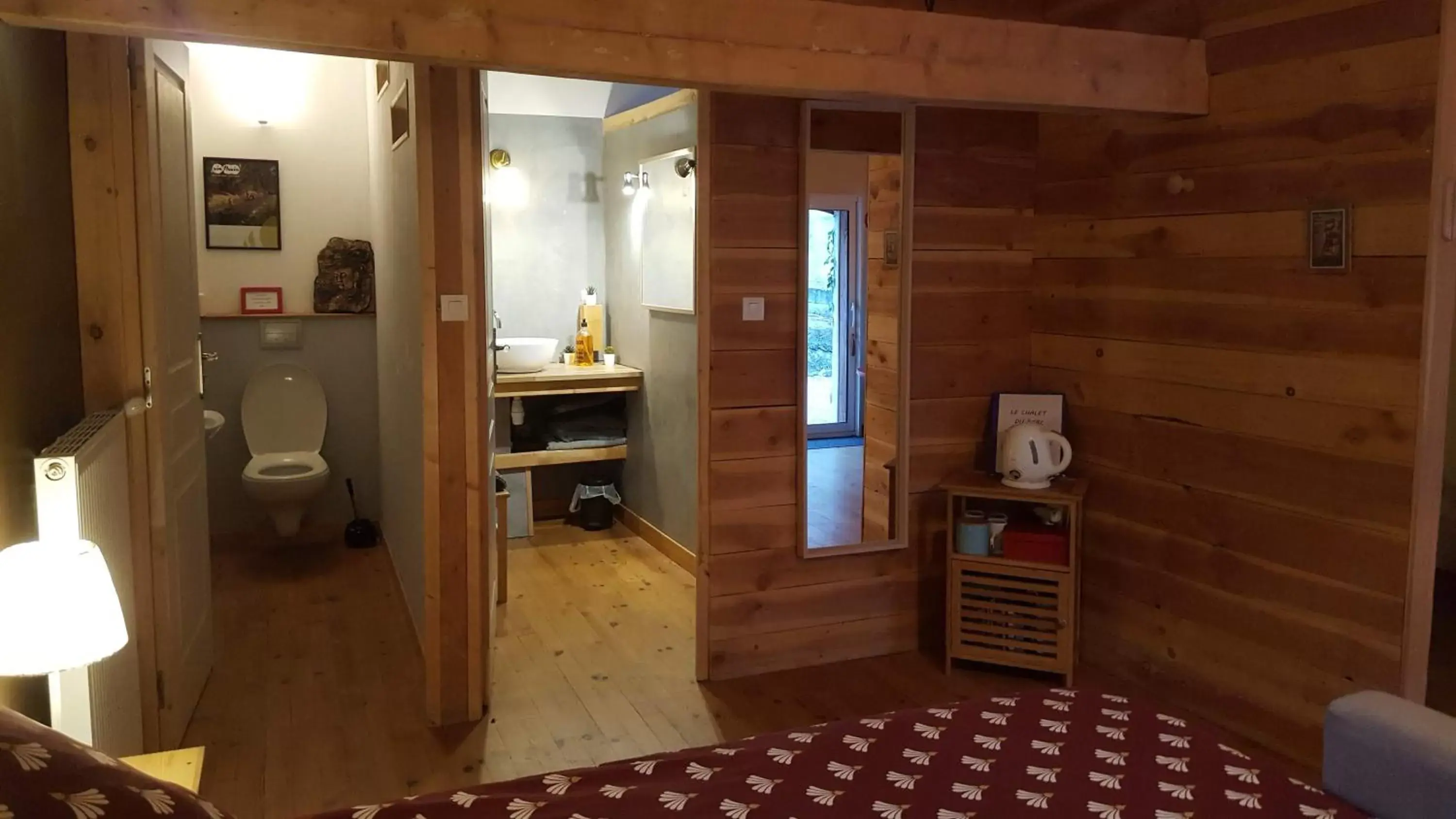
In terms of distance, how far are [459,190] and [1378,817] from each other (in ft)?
8.50

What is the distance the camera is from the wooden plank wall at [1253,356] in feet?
9.09

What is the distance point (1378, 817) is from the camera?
1.72 meters

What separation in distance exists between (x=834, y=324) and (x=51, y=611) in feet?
8.54

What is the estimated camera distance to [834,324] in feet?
12.4

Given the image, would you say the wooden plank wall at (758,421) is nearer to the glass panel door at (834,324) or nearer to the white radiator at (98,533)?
the glass panel door at (834,324)

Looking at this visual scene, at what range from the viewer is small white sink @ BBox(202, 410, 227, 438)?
4.80 meters

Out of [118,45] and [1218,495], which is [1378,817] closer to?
[1218,495]

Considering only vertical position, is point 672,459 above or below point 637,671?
above

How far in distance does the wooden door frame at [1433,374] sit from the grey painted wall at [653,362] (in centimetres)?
262

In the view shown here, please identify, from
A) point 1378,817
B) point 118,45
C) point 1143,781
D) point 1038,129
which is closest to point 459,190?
point 118,45

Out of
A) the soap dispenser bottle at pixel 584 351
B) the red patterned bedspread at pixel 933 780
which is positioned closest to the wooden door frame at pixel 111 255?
the red patterned bedspread at pixel 933 780

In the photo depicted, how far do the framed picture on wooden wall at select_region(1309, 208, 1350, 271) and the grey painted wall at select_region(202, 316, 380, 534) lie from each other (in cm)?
408

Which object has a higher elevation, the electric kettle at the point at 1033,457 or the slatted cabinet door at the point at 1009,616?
the electric kettle at the point at 1033,457


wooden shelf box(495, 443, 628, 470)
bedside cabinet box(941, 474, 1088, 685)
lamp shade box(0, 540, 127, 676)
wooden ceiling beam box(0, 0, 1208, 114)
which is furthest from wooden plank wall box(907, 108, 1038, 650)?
lamp shade box(0, 540, 127, 676)
